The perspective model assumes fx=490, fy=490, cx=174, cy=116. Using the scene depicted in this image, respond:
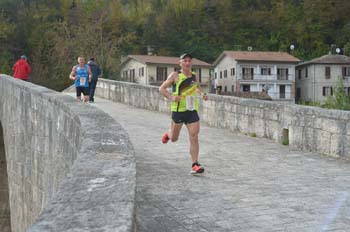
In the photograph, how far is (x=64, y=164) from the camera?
21.3 feet

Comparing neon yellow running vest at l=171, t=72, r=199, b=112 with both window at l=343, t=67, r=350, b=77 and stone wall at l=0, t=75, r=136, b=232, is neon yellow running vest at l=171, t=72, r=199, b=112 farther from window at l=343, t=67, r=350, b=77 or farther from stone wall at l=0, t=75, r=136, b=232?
window at l=343, t=67, r=350, b=77

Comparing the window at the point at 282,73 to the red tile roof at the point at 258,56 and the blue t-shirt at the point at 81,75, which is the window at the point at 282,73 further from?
the blue t-shirt at the point at 81,75

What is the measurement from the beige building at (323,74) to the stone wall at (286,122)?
2045 inches

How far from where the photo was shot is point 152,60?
56.4 meters

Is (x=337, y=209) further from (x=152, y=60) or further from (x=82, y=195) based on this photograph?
(x=152, y=60)

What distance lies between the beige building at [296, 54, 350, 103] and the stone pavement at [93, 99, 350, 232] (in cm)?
5580

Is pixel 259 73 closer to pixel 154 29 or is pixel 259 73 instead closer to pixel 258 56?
pixel 258 56

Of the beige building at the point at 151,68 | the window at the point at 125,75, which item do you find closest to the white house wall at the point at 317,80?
the beige building at the point at 151,68

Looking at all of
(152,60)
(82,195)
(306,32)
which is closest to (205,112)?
(82,195)

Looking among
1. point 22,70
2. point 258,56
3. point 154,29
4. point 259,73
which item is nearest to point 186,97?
point 22,70

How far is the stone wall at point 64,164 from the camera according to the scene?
229 centimetres

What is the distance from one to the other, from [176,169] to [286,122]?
3433 mm

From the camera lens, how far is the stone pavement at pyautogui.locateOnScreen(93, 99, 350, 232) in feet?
13.6

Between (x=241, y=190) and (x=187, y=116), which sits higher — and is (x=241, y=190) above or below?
below
